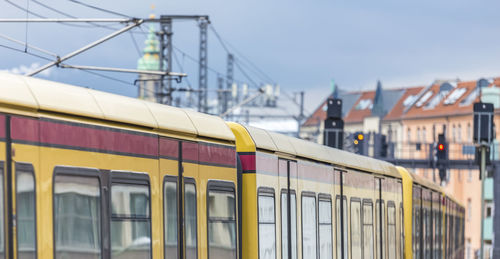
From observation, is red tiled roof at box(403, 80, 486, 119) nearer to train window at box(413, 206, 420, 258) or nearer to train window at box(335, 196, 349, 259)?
train window at box(413, 206, 420, 258)

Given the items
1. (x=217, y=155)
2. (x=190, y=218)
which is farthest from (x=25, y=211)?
(x=217, y=155)

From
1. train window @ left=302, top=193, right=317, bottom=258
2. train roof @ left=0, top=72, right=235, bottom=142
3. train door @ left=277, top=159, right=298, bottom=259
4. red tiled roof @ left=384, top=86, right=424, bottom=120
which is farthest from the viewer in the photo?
red tiled roof @ left=384, top=86, right=424, bottom=120

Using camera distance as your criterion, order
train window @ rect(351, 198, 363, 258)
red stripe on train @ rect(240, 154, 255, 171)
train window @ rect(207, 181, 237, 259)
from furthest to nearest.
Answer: train window @ rect(351, 198, 363, 258) → red stripe on train @ rect(240, 154, 255, 171) → train window @ rect(207, 181, 237, 259)

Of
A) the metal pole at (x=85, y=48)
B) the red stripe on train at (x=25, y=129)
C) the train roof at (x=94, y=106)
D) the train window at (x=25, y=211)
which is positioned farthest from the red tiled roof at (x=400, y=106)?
the train window at (x=25, y=211)

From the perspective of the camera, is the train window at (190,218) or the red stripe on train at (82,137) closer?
the red stripe on train at (82,137)

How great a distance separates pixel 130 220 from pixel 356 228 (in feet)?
30.0

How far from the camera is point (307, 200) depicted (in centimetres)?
1384

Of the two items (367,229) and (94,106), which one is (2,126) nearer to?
(94,106)

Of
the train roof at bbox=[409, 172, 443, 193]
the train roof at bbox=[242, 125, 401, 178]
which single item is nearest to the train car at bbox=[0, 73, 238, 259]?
the train roof at bbox=[242, 125, 401, 178]

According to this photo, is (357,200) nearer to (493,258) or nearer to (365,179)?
(365,179)

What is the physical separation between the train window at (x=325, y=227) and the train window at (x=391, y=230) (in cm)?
541

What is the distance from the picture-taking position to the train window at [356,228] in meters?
17.1

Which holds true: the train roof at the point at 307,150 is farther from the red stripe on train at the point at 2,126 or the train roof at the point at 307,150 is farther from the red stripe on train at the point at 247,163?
the red stripe on train at the point at 2,126

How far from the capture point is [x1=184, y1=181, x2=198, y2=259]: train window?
9.80m
